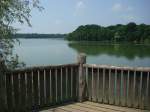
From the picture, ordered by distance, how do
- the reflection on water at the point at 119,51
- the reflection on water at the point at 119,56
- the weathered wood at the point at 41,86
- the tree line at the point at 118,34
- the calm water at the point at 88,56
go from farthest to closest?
the tree line at the point at 118,34 < the reflection on water at the point at 119,51 < the reflection on water at the point at 119,56 < the calm water at the point at 88,56 < the weathered wood at the point at 41,86

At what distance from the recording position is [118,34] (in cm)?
7069

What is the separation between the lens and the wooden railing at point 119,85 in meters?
5.47

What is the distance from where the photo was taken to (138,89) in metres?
5.52

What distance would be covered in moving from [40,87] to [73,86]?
38.7 inches

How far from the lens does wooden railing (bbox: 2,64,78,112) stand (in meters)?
5.13

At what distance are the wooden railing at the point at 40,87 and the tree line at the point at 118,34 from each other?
57.3 m

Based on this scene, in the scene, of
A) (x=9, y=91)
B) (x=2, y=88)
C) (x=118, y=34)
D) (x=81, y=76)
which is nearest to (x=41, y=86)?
(x=9, y=91)

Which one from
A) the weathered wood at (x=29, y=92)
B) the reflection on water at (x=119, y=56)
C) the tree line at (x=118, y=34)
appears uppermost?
the tree line at (x=118, y=34)

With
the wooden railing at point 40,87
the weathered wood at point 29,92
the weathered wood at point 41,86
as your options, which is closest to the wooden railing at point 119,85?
the wooden railing at point 40,87

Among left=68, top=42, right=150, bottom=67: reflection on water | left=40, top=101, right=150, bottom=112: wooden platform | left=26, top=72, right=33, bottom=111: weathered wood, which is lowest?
left=68, top=42, right=150, bottom=67: reflection on water

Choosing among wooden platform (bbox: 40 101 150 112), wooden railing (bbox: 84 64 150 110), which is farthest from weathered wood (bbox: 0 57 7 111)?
wooden railing (bbox: 84 64 150 110)

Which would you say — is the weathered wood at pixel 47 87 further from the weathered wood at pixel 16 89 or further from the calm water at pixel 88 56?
the calm water at pixel 88 56

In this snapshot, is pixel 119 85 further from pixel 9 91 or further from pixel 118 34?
pixel 118 34

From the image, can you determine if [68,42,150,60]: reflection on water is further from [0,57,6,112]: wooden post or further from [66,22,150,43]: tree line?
[0,57,6,112]: wooden post
